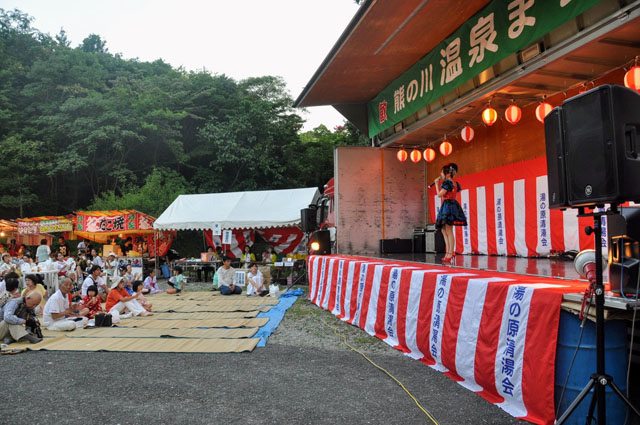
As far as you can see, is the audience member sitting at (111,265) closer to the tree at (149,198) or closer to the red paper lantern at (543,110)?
the tree at (149,198)

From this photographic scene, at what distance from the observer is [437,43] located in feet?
23.9

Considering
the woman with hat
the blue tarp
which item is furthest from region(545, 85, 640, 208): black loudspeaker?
the blue tarp

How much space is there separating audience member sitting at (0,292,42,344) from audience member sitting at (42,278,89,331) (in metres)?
0.83

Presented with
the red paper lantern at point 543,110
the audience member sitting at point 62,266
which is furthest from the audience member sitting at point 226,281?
the red paper lantern at point 543,110

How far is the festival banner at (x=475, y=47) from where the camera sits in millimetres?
4672

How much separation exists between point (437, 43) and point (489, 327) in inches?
215

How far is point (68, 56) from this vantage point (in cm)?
2720

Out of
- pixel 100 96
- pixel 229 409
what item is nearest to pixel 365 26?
pixel 229 409

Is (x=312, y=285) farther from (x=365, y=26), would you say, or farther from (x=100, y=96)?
(x=100, y=96)

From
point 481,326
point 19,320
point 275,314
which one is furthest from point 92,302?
point 481,326

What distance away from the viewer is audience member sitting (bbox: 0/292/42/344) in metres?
5.90

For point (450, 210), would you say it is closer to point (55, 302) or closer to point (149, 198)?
point (55, 302)

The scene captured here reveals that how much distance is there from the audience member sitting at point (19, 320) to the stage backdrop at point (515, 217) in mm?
8323

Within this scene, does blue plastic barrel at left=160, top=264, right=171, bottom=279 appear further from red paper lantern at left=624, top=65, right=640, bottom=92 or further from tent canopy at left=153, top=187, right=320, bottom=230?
red paper lantern at left=624, top=65, right=640, bottom=92
